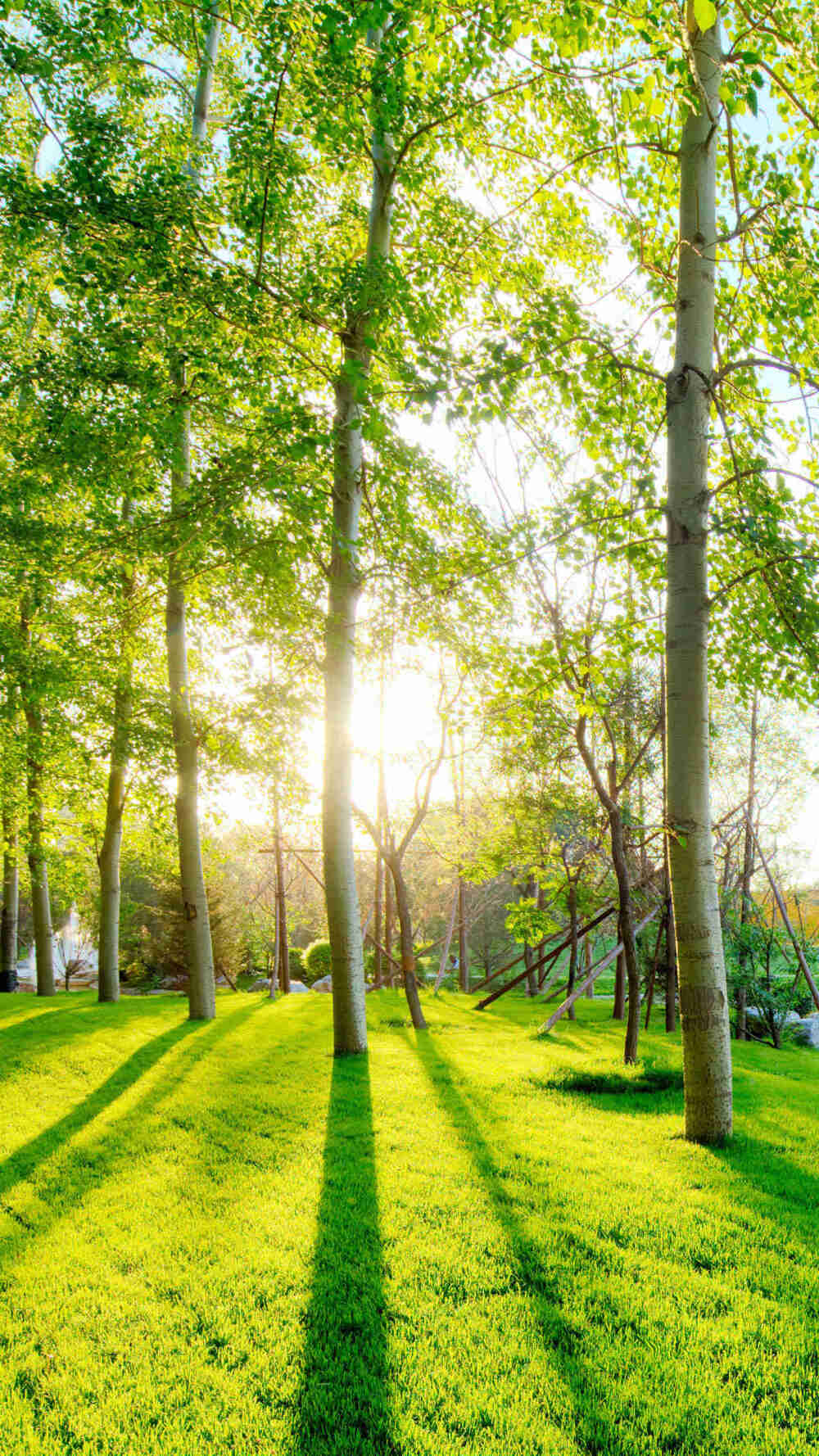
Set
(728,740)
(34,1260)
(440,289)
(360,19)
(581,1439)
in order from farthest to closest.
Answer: (728,740) < (440,289) < (360,19) < (34,1260) < (581,1439)

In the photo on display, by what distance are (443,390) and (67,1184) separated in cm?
565

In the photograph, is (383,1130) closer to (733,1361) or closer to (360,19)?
(733,1361)

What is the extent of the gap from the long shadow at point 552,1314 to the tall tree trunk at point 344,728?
2.57 metres

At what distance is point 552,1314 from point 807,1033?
1417cm

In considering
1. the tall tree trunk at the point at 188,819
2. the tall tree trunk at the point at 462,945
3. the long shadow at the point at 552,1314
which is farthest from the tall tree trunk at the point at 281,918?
the long shadow at the point at 552,1314

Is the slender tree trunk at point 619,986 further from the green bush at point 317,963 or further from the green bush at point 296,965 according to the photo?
the green bush at point 296,965

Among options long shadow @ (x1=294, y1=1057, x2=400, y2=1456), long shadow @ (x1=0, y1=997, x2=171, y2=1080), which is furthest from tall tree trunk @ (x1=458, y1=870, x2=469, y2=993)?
long shadow @ (x1=294, y1=1057, x2=400, y2=1456)

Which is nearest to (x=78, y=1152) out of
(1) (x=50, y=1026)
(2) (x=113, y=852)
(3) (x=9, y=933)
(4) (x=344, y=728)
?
(4) (x=344, y=728)

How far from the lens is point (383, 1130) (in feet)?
17.1

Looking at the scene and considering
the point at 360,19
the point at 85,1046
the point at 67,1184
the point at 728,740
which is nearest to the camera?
the point at 360,19

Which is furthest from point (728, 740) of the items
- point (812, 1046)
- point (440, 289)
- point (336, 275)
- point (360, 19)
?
point (360, 19)

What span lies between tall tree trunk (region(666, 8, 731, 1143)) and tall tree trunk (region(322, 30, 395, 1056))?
3555 mm

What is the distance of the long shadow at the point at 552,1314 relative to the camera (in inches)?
86.1

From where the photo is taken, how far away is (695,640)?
14.7 feet
